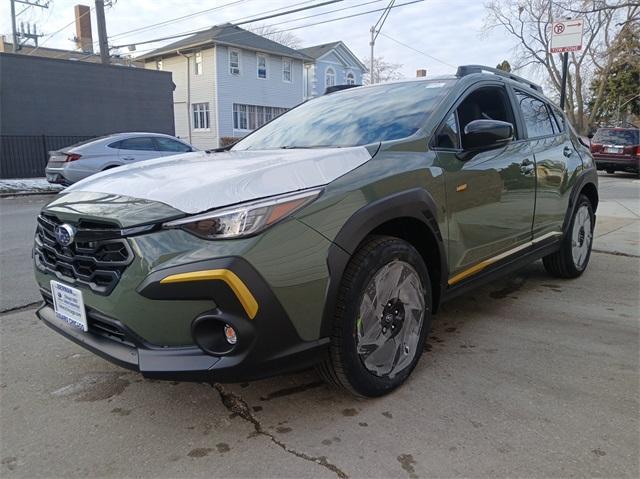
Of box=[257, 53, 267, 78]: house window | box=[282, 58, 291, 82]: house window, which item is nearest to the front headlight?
box=[257, 53, 267, 78]: house window

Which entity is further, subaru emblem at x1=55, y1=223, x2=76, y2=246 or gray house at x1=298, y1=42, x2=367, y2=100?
gray house at x1=298, y1=42, x2=367, y2=100

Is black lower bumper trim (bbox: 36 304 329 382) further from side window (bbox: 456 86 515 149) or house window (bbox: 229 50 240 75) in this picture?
house window (bbox: 229 50 240 75)

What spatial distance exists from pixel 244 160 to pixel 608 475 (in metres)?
2.22

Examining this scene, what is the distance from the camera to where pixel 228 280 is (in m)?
2.01

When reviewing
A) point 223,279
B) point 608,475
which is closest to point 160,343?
point 223,279

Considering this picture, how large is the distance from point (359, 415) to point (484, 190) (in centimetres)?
164

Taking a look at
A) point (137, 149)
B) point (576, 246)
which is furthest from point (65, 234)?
point (137, 149)

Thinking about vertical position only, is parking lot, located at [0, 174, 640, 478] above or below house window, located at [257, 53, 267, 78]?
below

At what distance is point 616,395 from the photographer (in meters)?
2.77

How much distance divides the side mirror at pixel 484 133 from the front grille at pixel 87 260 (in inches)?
81.5

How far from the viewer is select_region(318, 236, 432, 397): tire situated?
2.40 meters

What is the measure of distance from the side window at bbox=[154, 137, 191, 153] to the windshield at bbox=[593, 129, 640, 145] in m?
13.6

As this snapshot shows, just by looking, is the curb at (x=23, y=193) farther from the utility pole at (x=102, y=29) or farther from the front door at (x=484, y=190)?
the front door at (x=484, y=190)

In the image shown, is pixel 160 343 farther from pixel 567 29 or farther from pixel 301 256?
pixel 567 29
